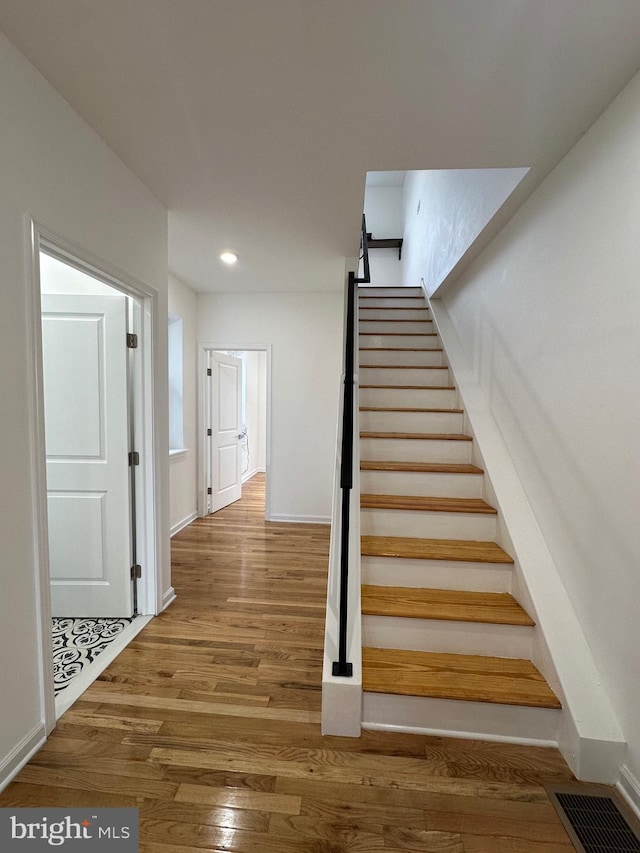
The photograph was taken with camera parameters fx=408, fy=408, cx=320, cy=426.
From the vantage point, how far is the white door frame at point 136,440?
147cm

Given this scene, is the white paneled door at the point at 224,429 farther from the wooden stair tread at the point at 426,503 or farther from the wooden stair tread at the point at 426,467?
the wooden stair tread at the point at 426,503

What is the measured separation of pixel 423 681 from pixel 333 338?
11.0 feet

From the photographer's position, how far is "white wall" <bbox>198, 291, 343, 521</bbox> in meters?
4.37

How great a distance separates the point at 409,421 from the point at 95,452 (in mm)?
1995

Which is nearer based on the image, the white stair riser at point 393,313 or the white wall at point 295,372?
the white stair riser at point 393,313

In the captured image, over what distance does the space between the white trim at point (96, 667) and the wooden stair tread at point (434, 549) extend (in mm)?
1373

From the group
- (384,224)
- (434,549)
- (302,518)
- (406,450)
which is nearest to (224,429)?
(302,518)

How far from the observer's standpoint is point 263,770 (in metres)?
1.44

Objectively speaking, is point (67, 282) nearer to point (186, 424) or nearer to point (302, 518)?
point (186, 424)

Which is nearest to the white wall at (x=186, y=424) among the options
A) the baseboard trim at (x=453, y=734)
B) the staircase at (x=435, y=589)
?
the staircase at (x=435, y=589)

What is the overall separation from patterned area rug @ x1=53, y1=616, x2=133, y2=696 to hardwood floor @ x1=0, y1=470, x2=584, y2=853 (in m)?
0.18

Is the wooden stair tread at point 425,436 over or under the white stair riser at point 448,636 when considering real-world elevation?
over

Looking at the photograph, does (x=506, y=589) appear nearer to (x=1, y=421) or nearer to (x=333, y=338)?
(x=1, y=421)

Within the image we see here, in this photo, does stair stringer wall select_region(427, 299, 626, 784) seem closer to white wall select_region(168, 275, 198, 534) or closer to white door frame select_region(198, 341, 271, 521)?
white door frame select_region(198, 341, 271, 521)
